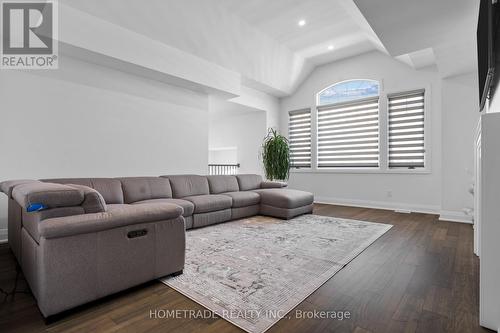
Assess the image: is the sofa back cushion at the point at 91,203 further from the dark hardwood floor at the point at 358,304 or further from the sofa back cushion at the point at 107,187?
the sofa back cushion at the point at 107,187

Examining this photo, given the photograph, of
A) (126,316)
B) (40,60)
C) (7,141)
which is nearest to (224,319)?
(126,316)

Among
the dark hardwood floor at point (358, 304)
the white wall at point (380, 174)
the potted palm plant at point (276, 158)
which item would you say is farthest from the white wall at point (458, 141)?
the potted palm plant at point (276, 158)

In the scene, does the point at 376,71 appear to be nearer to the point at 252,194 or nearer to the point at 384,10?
the point at 384,10

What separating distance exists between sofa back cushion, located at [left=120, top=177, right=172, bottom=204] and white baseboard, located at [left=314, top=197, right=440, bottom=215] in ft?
12.6

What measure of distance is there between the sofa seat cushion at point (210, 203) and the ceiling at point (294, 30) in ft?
8.22

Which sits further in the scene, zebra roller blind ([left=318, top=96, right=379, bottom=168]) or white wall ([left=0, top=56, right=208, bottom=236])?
zebra roller blind ([left=318, top=96, right=379, bottom=168])

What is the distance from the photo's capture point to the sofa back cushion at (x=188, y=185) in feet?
12.9

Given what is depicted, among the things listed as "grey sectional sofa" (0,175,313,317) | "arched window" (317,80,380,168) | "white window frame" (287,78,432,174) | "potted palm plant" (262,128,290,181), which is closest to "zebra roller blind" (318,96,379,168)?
"arched window" (317,80,380,168)

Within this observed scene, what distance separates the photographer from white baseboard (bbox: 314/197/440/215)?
4.79 meters

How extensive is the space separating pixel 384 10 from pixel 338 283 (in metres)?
2.65

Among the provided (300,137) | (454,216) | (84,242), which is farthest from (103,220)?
(300,137)

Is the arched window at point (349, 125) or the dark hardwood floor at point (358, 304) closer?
the dark hardwood floor at point (358, 304)

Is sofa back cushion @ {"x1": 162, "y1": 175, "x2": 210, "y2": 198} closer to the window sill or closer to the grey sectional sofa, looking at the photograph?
the grey sectional sofa

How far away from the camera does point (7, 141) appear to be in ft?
9.98
